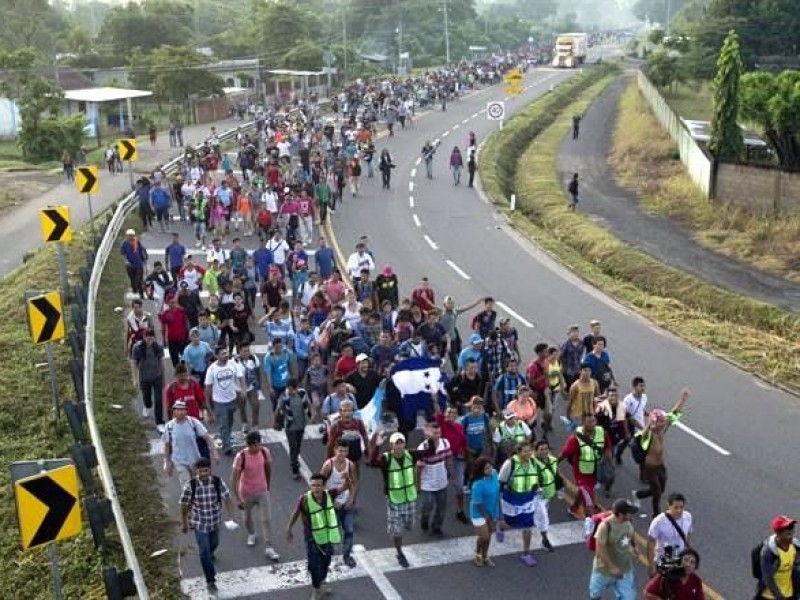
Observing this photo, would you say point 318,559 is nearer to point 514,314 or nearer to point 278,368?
point 278,368

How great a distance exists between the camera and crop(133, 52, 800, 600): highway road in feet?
33.3

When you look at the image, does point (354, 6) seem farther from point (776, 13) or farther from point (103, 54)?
point (776, 13)

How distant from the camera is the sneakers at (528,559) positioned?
34.3 ft

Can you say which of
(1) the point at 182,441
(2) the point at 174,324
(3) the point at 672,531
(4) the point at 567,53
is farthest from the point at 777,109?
(4) the point at 567,53

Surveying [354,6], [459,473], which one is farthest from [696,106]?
[354,6]

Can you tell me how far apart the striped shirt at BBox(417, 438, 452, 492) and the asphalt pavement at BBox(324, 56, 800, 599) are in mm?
1352

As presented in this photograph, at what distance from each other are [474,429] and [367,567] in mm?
2113

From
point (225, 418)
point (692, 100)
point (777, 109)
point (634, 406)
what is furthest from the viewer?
point (692, 100)

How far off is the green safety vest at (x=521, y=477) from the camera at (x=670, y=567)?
77.7 inches

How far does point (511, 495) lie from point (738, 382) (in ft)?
26.1

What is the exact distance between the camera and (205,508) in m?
9.67

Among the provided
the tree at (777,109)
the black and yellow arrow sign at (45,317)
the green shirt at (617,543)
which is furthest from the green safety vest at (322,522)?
the tree at (777,109)

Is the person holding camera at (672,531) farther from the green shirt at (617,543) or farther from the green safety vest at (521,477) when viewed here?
the green safety vest at (521,477)

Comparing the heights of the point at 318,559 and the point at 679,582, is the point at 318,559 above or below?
below
